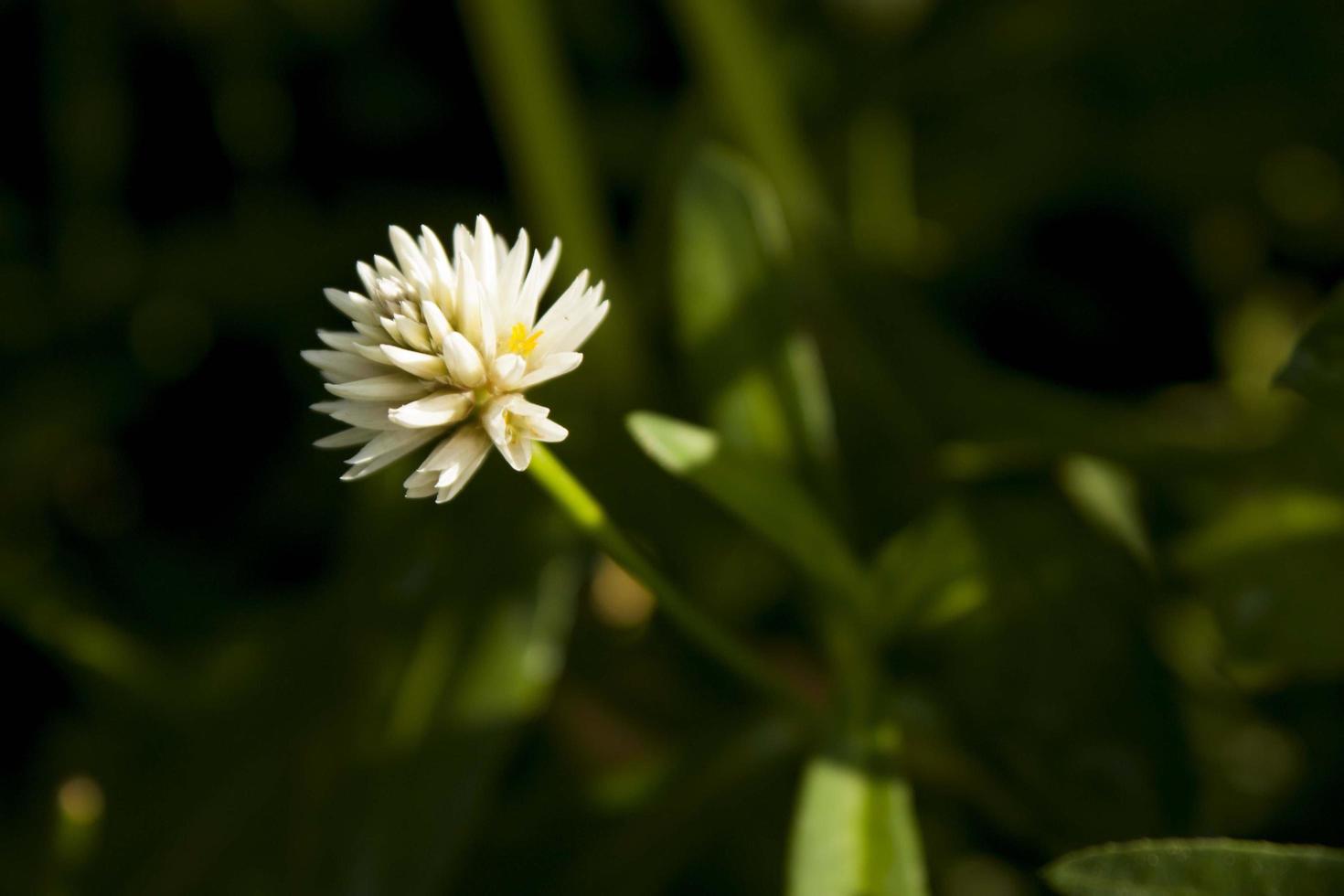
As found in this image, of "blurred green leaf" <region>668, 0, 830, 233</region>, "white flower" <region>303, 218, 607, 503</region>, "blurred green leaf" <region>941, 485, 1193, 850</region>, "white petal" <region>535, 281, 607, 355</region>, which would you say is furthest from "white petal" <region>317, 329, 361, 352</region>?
"blurred green leaf" <region>668, 0, 830, 233</region>

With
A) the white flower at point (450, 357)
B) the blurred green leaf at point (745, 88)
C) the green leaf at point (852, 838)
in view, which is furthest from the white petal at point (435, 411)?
the blurred green leaf at point (745, 88)

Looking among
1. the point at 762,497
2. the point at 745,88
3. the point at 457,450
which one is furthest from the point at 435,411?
the point at 745,88

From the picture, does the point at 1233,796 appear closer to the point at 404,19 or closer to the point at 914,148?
the point at 914,148

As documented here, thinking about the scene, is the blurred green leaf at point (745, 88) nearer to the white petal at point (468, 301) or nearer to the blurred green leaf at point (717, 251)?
the blurred green leaf at point (717, 251)

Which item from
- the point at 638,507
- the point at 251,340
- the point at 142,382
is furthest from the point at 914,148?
the point at 142,382

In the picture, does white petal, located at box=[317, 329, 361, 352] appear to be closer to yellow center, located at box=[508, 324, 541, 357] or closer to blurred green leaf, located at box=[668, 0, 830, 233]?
yellow center, located at box=[508, 324, 541, 357]

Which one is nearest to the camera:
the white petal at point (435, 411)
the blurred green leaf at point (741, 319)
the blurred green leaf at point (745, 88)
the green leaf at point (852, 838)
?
the white petal at point (435, 411)
